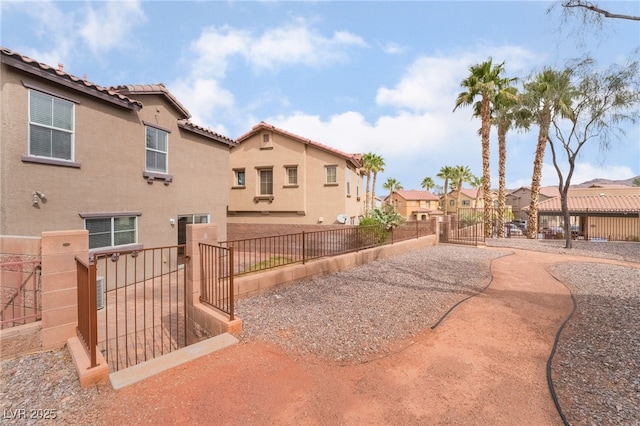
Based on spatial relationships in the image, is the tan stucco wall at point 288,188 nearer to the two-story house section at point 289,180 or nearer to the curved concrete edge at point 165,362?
the two-story house section at point 289,180

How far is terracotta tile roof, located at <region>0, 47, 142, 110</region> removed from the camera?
22.7 ft

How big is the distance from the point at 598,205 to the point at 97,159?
3871cm

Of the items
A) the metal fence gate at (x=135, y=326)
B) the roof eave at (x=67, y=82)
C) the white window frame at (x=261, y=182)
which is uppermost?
the roof eave at (x=67, y=82)

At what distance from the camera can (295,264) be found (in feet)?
29.9

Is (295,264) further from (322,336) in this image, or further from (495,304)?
(495,304)

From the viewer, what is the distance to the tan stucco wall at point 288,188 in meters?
17.9

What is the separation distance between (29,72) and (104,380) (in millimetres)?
8298

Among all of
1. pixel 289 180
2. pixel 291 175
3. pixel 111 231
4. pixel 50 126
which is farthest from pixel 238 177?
pixel 50 126

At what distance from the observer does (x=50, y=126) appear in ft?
26.2

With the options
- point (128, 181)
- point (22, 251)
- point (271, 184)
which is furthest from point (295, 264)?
point (271, 184)

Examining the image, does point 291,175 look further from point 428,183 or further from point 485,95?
point 428,183

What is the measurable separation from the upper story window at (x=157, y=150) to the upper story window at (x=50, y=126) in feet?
9.08

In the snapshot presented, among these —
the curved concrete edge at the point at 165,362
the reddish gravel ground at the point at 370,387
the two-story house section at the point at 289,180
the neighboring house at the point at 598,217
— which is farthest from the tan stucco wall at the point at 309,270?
the neighboring house at the point at 598,217

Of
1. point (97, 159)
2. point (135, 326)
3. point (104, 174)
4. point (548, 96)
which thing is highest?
point (548, 96)
